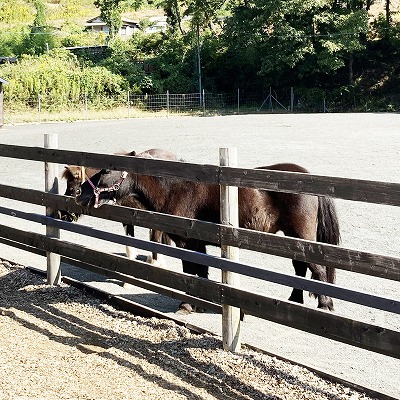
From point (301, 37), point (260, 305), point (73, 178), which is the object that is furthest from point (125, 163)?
point (301, 37)

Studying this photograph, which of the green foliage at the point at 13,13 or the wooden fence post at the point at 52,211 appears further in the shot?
the green foliage at the point at 13,13

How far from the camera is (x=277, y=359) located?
5293mm

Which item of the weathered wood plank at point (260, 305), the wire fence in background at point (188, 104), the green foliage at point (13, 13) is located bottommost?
the weathered wood plank at point (260, 305)

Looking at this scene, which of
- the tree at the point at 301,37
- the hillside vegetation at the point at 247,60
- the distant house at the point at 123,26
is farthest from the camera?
the distant house at the point at 123,26

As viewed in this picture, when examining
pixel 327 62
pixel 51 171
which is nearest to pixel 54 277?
pixel 51 171

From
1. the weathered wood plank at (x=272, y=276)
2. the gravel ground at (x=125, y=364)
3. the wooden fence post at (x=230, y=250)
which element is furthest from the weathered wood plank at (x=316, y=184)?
the gravel ground at (x=125, y=364)

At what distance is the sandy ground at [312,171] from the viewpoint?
5691 mm

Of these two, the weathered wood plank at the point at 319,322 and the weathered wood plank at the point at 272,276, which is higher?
the weathered wood plank at the point at 272,276

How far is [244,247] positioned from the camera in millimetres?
5164

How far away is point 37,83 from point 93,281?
42.2 meters

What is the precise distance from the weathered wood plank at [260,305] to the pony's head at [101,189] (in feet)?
1.59

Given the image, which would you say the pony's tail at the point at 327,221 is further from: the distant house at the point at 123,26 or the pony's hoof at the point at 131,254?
the distant house at the point at 123,26

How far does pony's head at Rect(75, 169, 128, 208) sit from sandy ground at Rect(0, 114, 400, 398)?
115 centimetres

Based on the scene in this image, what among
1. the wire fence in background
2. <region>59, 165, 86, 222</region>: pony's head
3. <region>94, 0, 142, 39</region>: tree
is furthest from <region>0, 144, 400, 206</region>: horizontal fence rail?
<region>94, 0, 142, 39</region>: tree
